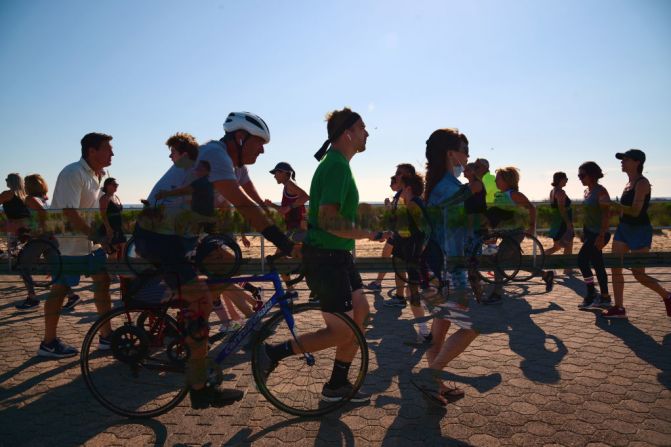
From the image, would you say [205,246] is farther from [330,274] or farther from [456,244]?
[456,244]

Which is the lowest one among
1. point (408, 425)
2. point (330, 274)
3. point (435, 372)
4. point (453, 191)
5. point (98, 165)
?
point (408, 425)

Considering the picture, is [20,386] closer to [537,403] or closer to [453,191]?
[453,191]

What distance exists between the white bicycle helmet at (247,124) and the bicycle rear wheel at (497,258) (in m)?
4.01

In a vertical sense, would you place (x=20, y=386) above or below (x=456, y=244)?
below

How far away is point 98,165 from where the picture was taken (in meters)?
4.76

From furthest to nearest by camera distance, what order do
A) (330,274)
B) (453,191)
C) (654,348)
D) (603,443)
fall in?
(654,348) → (453,191) → (330,274) → (603,443)

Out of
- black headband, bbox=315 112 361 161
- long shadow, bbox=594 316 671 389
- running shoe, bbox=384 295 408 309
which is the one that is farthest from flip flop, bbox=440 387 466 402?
running shoe, bbox=384 295 408 309

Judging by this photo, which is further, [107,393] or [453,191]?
[107,393]

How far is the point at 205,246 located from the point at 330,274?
1260 mm

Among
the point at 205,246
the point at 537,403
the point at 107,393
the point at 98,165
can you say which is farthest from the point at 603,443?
the point at 98,165

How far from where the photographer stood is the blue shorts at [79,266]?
4438 mm

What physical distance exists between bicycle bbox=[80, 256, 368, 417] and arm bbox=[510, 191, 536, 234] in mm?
5327

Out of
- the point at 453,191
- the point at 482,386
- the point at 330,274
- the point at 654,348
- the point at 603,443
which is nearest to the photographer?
the point at 603,443

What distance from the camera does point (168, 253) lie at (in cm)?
323
